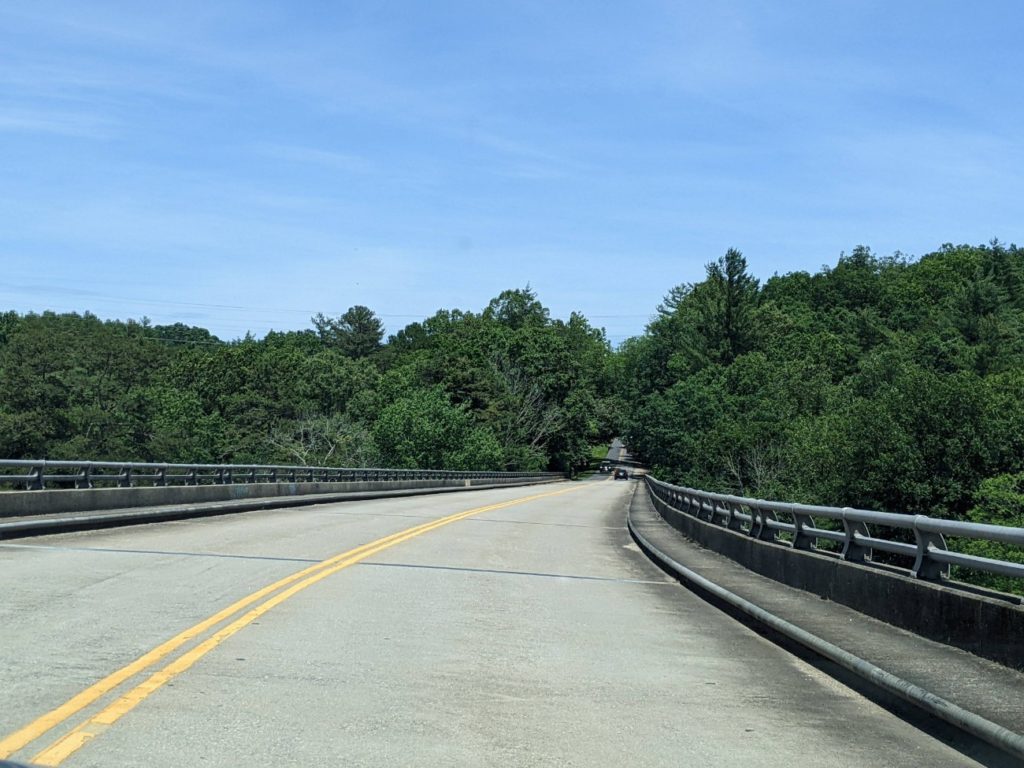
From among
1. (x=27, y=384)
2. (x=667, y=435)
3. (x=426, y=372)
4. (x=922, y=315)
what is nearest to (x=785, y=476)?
(x=667, y=435)

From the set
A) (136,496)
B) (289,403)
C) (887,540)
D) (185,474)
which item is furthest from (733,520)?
(289,403)

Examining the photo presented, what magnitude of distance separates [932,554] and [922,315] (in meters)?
160

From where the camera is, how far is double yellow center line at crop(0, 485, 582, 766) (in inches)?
237

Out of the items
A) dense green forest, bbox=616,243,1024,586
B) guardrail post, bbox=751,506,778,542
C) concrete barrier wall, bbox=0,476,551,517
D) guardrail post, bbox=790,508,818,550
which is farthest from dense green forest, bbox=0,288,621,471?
guardrail post, bbox=790,508,818,550

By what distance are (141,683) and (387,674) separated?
5.72 feet

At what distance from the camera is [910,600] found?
1041cm

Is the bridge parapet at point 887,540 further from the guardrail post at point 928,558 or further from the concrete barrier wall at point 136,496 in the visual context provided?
the concrete barrier wall at point 136,496

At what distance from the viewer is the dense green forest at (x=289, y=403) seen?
3634 inches

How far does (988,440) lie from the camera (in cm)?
6066

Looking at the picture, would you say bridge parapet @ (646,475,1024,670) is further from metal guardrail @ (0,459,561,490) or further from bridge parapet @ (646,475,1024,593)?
metal guardrail @ (0,459,561,490)

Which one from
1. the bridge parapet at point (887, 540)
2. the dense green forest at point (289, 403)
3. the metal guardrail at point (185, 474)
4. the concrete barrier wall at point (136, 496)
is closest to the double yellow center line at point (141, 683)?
the bridge parapet at point (887, 540)

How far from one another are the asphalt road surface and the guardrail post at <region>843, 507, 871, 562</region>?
5.79 ft

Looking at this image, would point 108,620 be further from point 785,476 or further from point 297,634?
point 785,476

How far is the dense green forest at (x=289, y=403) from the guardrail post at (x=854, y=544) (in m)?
79.7
